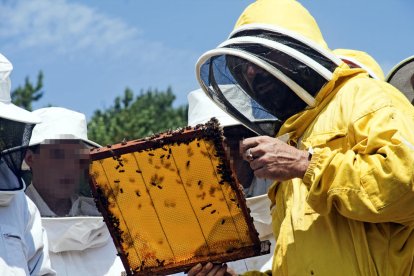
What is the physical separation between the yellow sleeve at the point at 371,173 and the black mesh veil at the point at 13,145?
1.58 meters

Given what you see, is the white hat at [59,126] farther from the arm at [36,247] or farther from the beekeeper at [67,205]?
the arm at [36,247]

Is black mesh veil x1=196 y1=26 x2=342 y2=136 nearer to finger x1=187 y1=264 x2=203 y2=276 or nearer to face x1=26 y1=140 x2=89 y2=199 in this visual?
finger x1=187 y1=264 x2=203 y2=276

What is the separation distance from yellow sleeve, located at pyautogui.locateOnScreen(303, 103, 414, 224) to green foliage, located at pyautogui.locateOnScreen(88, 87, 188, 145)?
A: 11.8 metres

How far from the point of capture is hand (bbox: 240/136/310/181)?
8.54ft

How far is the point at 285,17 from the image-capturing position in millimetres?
3066

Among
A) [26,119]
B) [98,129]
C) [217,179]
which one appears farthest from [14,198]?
[98,129]

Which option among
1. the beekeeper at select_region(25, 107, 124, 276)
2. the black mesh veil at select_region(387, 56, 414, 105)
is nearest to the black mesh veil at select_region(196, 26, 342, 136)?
the black mesh veil at select_region(387, 56, 414, 105)

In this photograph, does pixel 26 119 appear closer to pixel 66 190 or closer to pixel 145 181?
pixel 145 181

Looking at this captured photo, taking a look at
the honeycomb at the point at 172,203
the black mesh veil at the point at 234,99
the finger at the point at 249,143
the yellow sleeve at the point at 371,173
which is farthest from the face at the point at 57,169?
the yellow sleeve at the point at 371,173

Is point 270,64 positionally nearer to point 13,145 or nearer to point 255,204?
point 13,145

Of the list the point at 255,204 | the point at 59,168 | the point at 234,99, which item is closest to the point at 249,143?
the point at 234,99

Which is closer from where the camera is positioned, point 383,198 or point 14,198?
point 383,198

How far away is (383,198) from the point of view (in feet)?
7.91

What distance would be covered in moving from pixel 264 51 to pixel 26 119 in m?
1.18
